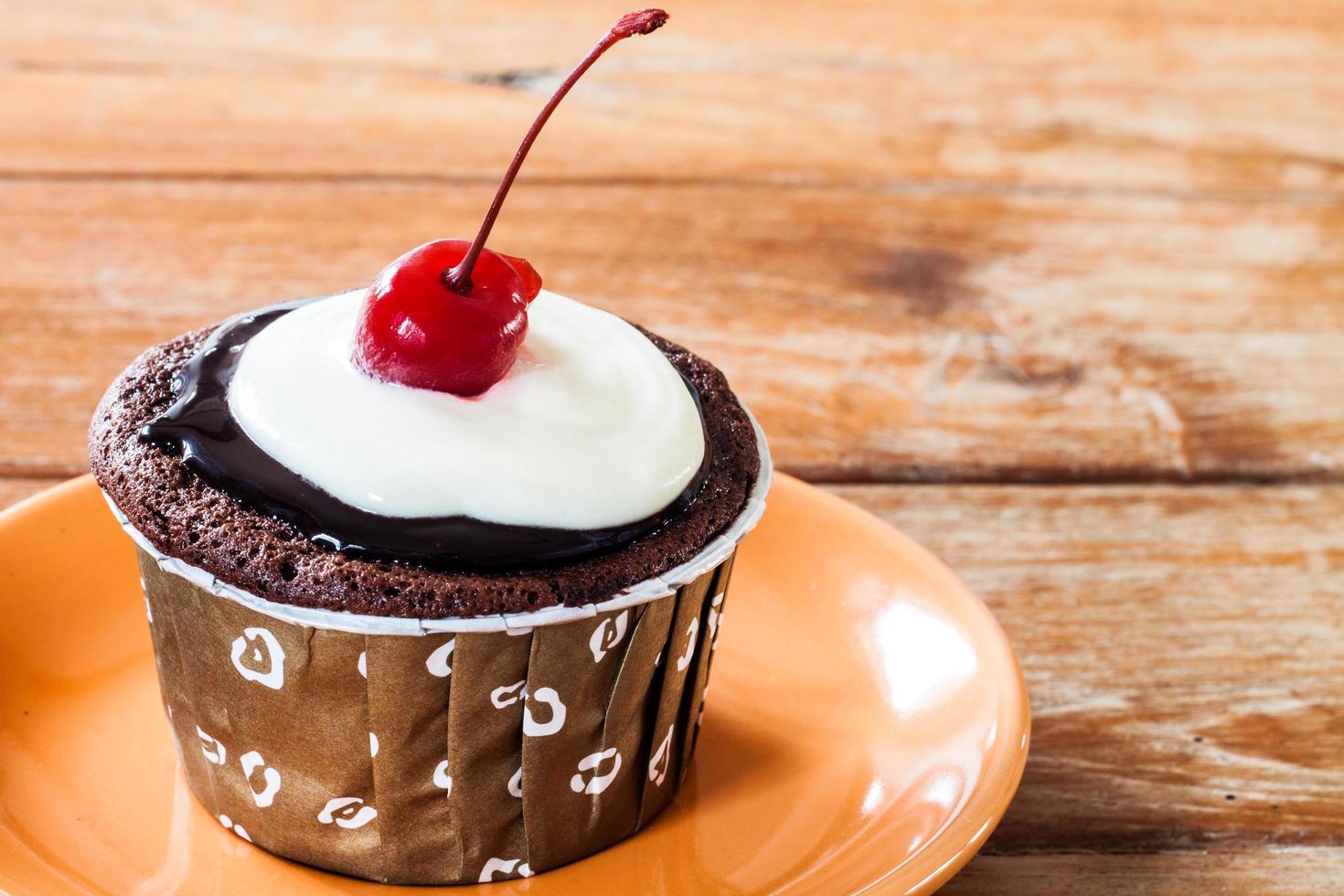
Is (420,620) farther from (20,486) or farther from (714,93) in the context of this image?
(714,93)

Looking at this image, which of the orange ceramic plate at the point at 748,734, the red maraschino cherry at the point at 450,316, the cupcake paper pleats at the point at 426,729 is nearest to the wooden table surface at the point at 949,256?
the orange ceramic plate at the point at 748,734

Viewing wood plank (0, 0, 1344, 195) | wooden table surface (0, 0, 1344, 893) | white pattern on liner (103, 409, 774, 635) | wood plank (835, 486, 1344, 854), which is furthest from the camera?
wood plank (0, 0, 1344, 195)

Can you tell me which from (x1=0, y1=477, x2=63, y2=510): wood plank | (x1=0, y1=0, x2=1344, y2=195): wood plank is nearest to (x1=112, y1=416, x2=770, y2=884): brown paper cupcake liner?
(x1=0, y1=477, x2=63, y2=510): wood plank

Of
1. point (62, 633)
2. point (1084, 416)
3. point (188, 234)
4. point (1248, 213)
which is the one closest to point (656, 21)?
point (62, 633)

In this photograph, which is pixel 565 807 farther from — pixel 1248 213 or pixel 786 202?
pixel 1248 213

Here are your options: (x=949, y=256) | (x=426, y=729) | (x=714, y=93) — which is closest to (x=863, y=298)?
(x=949, y=256)

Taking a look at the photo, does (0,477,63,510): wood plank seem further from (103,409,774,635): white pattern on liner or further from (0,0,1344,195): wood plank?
(0,0,1344,195): wood plank
